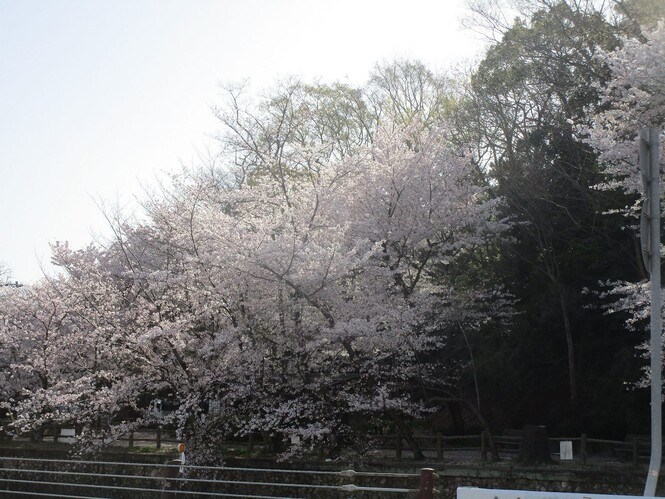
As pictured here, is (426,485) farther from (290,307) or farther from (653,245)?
(290,307)

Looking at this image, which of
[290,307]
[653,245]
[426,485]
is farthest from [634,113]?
[426,485]

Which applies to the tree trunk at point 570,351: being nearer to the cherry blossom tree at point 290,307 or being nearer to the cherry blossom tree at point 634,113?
the cherry blossom tree at point 290,307

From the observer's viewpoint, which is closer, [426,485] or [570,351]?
[426,485]

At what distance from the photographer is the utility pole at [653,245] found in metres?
5.61

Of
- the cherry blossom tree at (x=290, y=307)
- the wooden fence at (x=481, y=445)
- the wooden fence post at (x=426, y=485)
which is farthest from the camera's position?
the wooden fence at (x=481, y=445)

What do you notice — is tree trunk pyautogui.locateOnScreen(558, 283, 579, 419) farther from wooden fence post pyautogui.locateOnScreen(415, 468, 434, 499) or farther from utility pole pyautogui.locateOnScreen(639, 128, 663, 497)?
utility pole pyautogui.locateOnScreen(639, 128, 663, 497)

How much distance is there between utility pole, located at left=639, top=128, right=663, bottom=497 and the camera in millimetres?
5613

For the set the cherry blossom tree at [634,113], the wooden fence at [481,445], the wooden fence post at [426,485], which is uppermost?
the cherry blossom tree at [634,113]

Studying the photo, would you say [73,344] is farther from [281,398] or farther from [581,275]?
[581,275]

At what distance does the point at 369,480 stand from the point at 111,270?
11.8m

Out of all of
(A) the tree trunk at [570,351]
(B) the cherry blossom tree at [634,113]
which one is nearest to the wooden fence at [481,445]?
(A) the tree trunk at [570,351]

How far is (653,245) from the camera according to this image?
5832mm

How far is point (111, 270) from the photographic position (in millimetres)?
24906

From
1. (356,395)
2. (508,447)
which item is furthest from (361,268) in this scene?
(508,447)
